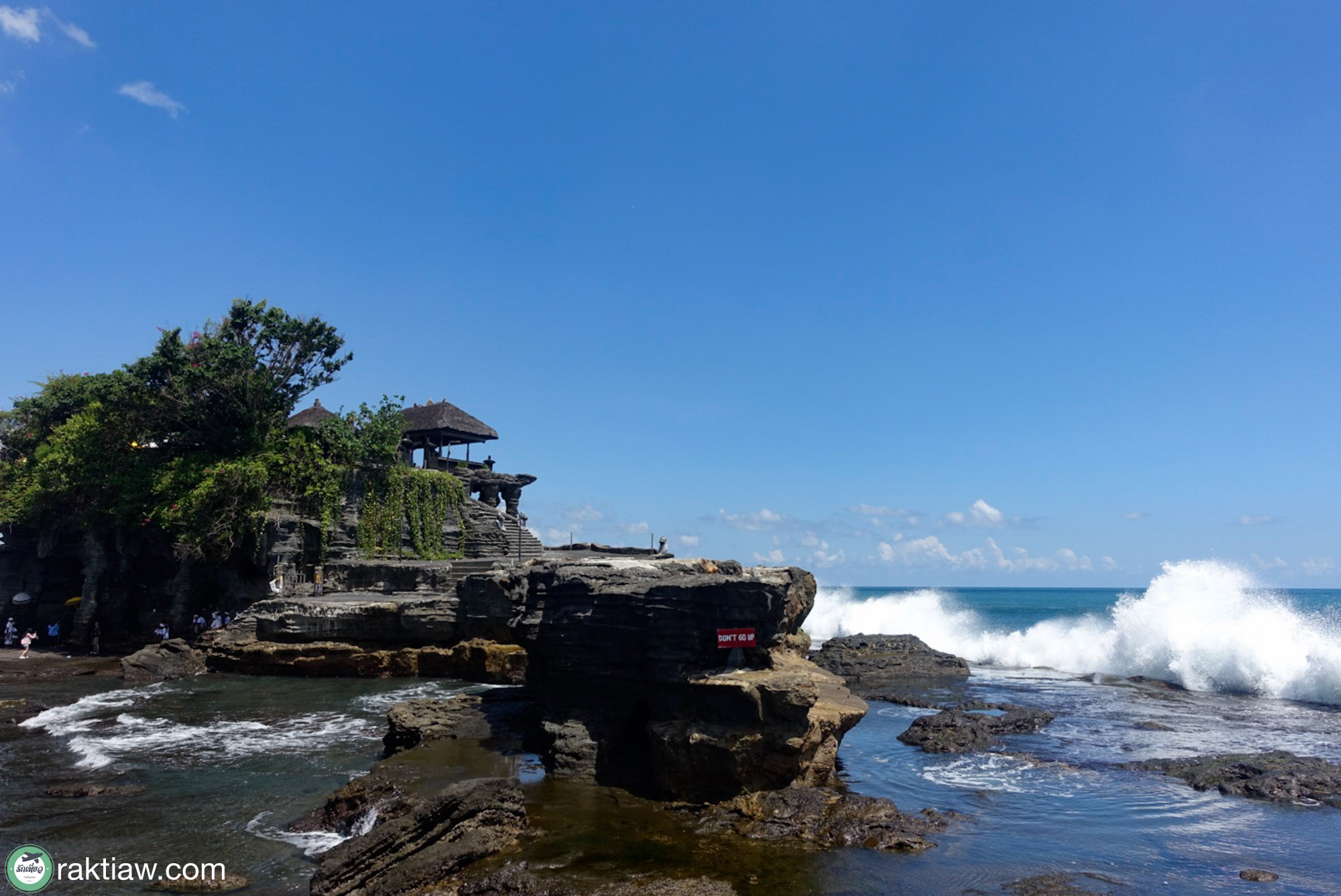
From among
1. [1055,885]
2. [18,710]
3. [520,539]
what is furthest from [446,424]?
[1055,885]

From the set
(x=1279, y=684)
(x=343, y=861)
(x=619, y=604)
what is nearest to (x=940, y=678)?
(x=1279, y=684)

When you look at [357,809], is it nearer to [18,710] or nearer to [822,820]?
[822,820]

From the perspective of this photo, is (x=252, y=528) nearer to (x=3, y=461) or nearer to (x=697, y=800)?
(x=3, y=461)

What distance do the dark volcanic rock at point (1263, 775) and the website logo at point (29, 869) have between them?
17.8 m

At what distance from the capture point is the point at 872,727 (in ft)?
62.5

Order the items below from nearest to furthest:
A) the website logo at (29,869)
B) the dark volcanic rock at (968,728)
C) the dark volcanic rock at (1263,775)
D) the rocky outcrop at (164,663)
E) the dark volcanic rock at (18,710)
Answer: the website logo at (29,869), the dark volcanic rock at (1263,775), the dark volcanic rock at (968,728), the dark volcanic rock at (18,710), the rocky outcrop at (164,663)

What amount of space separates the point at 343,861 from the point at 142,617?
32287 millimetres

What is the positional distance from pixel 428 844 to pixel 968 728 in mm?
13208

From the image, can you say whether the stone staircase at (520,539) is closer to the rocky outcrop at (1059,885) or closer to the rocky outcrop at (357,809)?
the rocky outcrop at (357,809)

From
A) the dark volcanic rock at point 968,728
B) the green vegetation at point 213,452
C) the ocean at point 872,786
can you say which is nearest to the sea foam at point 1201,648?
the ocean at point 872,786

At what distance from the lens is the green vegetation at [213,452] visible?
1122 inches

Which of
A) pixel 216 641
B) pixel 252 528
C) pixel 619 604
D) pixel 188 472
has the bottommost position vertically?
pixel 216 641

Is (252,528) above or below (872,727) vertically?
above

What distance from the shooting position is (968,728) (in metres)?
17.5
